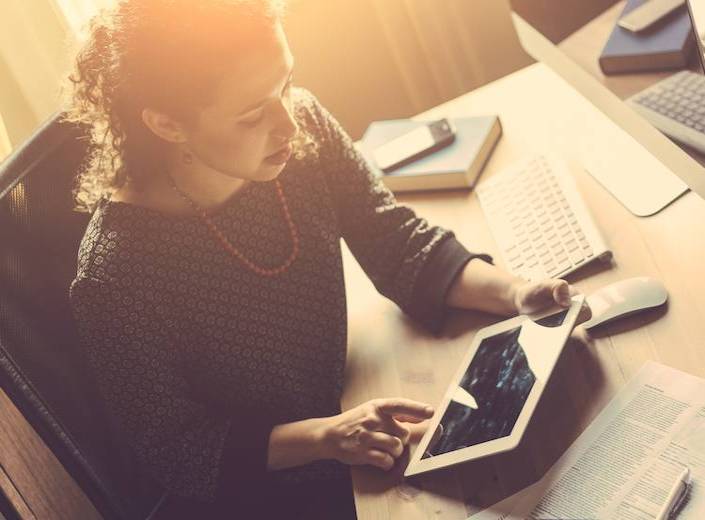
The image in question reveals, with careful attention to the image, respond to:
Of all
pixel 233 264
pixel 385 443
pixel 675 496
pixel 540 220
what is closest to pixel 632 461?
pixel 675 496

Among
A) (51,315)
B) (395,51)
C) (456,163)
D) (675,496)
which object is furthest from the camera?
(395,51)

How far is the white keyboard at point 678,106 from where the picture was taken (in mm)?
1133

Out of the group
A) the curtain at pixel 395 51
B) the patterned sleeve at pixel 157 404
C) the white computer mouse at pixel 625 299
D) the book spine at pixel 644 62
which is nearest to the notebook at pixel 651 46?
the book spine at pixel 644 62

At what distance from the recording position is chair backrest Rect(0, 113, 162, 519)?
3.87ft

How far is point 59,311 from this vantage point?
1245mm

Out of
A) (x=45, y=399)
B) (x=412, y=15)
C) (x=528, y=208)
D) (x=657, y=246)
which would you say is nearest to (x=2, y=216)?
(x=45, y=399)

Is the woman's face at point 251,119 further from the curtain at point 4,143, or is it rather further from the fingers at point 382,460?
the curtain at point 4,143

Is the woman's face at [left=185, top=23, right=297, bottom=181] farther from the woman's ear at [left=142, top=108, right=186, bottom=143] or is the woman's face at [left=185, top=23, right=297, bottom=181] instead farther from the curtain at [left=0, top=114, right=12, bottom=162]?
the curtain at [left=0, top=114, right=12, bottom=162]

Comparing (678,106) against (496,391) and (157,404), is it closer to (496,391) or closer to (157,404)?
(496,391)

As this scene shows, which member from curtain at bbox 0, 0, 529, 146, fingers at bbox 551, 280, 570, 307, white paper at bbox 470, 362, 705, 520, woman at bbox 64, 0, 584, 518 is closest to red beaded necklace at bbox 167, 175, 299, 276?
woman at bbox 64, 0, 584, 518

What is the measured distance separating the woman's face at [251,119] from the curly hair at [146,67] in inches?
0.6

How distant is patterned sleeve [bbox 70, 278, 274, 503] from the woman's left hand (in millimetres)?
375

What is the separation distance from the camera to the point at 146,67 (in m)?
1.11

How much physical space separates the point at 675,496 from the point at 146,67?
77 cm
